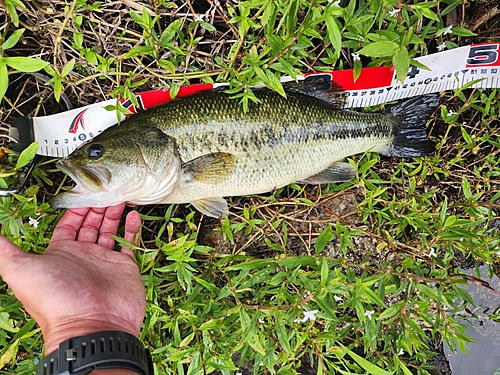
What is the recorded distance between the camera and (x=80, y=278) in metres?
2.23

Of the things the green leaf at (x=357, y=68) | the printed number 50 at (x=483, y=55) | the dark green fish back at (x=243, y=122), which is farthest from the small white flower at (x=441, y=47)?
the dark green fish back at (x=243, y=122)

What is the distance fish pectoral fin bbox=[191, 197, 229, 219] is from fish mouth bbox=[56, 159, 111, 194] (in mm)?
629

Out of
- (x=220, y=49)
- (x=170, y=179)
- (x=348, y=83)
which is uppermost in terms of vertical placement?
(x=220, y=49)

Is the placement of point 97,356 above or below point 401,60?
below

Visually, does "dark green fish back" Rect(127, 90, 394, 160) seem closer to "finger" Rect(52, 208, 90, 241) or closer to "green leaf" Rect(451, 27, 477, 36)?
"finger" Rect(52, 208, 90, 241)

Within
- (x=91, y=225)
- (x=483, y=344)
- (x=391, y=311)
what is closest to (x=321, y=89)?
(x=391, y=311)

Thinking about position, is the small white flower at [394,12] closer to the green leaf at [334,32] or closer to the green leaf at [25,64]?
the green leaf at [334,32]

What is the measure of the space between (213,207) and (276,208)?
0.51 m

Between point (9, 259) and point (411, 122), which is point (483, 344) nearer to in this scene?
point (411, 122)

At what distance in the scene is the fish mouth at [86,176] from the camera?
88.4 inches

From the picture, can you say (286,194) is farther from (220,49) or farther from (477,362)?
(477,362)

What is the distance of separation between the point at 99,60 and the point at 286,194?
1.61 m

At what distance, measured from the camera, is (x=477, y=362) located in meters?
3.32

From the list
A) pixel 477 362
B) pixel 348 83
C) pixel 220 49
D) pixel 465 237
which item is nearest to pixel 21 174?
pixel 220 49
